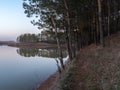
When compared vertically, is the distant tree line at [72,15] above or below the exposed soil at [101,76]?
above

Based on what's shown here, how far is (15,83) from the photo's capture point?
61.6ft

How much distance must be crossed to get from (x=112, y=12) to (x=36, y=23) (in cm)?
831

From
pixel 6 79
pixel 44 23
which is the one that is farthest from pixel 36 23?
pixel 6 79

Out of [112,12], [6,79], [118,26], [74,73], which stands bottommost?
[6,79]

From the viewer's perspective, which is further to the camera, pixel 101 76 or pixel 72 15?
pixel 72 15

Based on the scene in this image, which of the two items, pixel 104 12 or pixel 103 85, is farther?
pixel 104 12

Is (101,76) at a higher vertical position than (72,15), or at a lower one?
lower

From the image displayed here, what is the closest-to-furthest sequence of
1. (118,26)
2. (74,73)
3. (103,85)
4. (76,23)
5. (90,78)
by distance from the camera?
(103,85), (90,78), (74,73), (76,23), (118,26)

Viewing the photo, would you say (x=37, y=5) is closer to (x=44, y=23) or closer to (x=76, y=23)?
(x=44, y=23)

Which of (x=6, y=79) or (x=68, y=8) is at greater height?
(x=68, y=8)

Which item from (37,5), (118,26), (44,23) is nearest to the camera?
(37,5)

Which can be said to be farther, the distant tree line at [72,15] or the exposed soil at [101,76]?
the distant tree line at [72,15]

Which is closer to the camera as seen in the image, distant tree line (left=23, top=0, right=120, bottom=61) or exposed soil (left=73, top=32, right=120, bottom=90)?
exposed soil (left=73, top=32, right=120, bottom=90)

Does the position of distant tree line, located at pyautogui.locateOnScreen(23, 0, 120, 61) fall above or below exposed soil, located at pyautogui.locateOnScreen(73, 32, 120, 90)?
above
